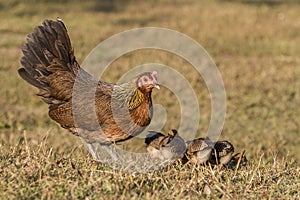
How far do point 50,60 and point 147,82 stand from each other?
1.36 meters

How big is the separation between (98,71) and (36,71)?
8752mm

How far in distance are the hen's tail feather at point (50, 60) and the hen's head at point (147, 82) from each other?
96 cm

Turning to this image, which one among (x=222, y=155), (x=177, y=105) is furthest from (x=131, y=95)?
(x=177, y=105)

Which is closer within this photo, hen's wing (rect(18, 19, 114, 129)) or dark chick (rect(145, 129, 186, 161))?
dark chick (rect(145, 129, 186, 161))

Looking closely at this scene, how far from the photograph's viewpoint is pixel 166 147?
6.53m

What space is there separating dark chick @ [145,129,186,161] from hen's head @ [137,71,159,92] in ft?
2.08

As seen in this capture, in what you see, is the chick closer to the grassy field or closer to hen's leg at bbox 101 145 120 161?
the grassy field

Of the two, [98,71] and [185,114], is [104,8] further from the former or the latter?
[185,114]

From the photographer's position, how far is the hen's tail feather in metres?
6.98

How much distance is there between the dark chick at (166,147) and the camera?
6469mm

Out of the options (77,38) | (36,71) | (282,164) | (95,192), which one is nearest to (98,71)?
(77,38)

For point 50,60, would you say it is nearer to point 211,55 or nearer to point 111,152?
point 111,152

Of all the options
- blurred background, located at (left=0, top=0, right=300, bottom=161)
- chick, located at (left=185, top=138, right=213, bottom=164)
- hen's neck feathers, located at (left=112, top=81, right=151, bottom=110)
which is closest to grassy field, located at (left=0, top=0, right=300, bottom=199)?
blurred background, located at (left=0, top=0, right=300, bottom=161)

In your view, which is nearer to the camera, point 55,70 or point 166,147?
point 166,147
